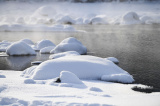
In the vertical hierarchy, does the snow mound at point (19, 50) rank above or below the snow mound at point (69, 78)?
below

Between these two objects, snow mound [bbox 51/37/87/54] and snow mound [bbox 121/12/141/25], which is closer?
snow mound [bbox 51/37/87/54]

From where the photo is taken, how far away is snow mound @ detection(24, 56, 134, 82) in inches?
416

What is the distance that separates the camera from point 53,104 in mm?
6332

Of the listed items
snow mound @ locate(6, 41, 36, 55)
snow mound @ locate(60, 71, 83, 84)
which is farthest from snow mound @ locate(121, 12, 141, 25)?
snow mound @ locate(60, 71, 83, 84)

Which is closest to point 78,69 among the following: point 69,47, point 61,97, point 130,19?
point 61,97

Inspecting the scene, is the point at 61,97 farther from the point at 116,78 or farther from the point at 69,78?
the point at 116,78

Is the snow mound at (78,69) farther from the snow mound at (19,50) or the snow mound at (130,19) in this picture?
the snow mound at (130,19)

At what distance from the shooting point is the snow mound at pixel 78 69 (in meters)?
10.6

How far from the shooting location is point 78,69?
11.0 meters

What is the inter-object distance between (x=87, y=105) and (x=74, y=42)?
1356 centimetres

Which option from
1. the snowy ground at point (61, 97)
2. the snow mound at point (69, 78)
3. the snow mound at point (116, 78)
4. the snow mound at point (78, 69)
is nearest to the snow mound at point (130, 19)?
the snow mound at point (78, 69)

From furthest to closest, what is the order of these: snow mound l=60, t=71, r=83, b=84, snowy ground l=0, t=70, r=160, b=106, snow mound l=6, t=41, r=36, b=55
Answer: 1. snow mound l=6, t=41, r=36, b=55
2. snow mound l=60, t=71, r=83, b=84
3. snowy ground l=0, t=70, r=160, b=106

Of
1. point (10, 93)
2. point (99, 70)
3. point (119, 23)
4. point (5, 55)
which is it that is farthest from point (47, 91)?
point (119, 23)

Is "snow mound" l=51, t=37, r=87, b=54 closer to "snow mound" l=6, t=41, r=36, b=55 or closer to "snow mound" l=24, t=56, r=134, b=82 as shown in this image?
"snow mound" l=6, t=41, r=36, b=55
